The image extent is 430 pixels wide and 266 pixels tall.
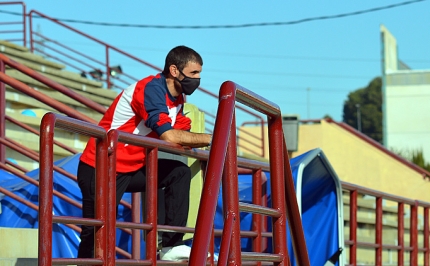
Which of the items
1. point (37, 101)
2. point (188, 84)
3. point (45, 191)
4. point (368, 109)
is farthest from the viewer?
point (368, 109)

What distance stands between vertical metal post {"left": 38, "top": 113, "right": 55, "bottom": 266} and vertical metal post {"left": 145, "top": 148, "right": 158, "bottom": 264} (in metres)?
0.94

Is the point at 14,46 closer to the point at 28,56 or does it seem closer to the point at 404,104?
the point at 28,56

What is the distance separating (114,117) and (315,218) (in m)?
2.40

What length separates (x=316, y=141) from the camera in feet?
76.2

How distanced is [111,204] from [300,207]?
2547 mm

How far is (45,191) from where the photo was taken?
330 centimetres

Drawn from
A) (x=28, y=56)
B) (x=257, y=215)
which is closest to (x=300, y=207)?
(x=257, y=215)

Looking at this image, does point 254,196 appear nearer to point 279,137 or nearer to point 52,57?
point 279,137

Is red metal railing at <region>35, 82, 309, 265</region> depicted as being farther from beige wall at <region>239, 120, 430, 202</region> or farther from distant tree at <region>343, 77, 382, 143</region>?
distant tree at <region>343, 77, 382, 143</region>

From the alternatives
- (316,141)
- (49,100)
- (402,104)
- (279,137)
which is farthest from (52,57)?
(402,104)

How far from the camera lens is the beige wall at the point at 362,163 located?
66.3 feet

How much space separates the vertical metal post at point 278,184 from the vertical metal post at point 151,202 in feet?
2.66

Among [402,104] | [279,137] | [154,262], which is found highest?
[402,104]

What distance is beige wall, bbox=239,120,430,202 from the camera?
20203 millimetres
